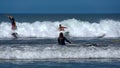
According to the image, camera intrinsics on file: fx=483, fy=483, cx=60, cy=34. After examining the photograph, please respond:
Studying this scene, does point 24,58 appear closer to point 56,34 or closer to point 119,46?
point 119,46

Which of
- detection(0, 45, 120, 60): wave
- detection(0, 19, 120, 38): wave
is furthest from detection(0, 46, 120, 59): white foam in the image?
detection(0, 19, 120, 38): wave

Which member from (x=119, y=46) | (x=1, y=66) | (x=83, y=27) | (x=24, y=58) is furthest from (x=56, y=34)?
(x=1, y=66)

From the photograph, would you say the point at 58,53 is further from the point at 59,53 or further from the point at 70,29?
the point at 70,29

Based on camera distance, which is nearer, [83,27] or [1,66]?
[1,66]

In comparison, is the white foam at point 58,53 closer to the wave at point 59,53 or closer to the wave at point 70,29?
the wave at point 59,53

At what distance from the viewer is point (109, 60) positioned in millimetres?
24344

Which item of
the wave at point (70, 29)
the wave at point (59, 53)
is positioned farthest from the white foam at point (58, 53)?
the wave at point (70, 29)

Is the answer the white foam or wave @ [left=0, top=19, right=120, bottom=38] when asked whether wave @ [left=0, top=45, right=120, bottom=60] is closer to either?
the white foam

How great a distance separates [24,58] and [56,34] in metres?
14.9

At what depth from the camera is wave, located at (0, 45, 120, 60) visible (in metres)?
25.2

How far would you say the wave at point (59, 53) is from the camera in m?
25.2

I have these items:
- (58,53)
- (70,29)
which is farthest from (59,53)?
(70,29)

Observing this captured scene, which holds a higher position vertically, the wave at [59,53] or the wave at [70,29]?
the wave at [70,29]

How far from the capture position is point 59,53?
83.9ft
